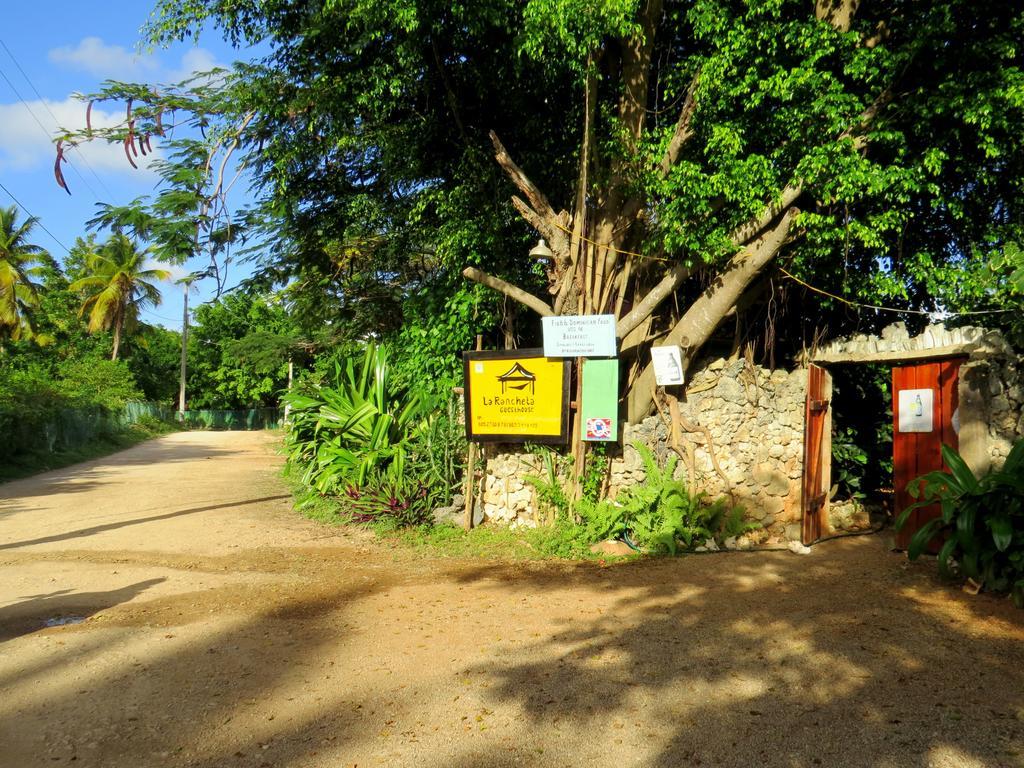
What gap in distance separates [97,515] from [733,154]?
32.6ft

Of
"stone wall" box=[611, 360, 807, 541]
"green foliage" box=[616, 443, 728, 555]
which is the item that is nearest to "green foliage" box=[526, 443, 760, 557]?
"green foliage" box=[616, 443, 728, 555]

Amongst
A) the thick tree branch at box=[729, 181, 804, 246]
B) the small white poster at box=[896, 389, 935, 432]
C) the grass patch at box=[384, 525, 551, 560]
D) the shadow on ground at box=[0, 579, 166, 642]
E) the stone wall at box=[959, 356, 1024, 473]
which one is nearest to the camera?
the shadow on ground at box=[0, 579, 166, 642]

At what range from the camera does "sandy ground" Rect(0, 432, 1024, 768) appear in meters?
3.93

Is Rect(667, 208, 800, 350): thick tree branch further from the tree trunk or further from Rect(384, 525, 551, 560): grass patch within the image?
the tree trunk

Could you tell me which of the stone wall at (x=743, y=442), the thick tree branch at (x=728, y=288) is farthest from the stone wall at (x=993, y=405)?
the thick tree branch at (x=728, y=288)

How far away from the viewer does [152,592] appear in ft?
23.7

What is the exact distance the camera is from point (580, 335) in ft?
29.9

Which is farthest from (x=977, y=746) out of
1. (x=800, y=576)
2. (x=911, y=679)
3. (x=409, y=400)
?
(x=409, y=400)

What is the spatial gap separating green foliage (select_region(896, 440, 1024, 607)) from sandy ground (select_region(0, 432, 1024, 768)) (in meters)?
0.27

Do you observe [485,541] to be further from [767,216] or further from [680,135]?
[680,135]

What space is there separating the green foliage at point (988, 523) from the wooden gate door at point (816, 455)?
2.06 m

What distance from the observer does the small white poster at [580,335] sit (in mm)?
9039

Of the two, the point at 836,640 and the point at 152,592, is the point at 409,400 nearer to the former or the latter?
the point at 152,592

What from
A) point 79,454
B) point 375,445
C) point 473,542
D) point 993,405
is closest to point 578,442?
point 473,542
